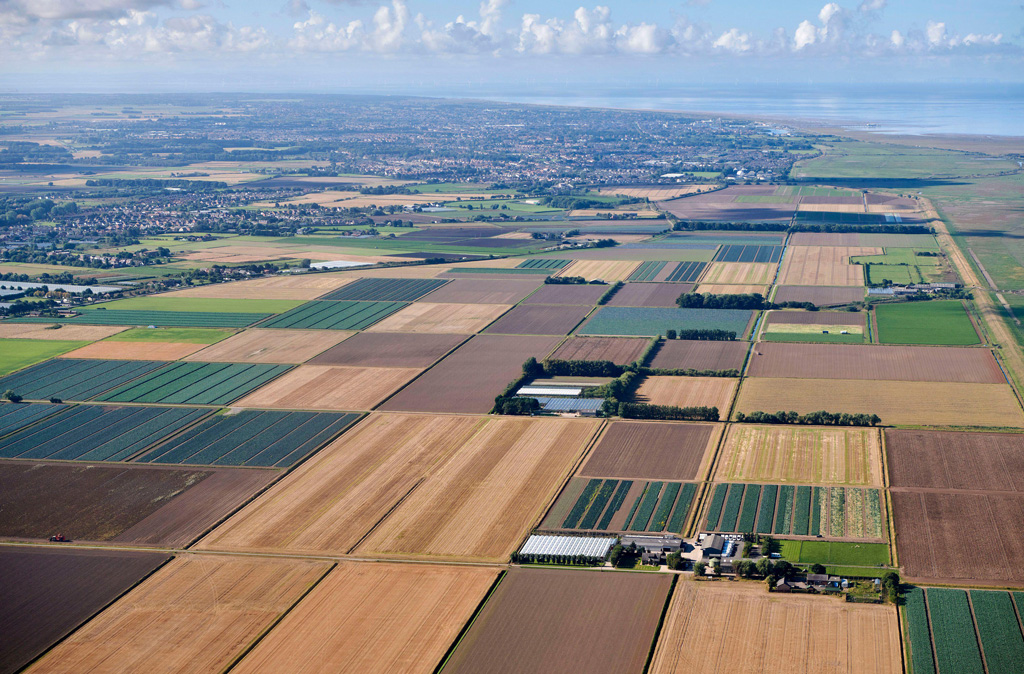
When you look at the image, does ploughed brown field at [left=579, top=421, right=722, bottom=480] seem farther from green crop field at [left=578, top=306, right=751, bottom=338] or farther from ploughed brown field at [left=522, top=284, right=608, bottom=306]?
ploughed brown field at [left=522, top=284, right=608, bottom=306]

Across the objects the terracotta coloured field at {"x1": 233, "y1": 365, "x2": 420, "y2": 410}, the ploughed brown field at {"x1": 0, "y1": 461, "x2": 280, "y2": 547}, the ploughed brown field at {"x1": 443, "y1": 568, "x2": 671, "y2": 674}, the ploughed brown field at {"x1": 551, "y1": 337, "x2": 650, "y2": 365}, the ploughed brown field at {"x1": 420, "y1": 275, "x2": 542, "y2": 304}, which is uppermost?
the ploughed brown field at {"x1": 551, "y1": 337, "x2": 650, "y2": 365}

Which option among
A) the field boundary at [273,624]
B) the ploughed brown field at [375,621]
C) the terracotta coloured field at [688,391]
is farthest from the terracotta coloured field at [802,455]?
the field boundary at [273,624]

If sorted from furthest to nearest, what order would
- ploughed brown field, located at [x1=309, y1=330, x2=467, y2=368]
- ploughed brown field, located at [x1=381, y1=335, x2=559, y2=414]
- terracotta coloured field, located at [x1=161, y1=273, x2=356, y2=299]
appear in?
terracotta coloured field, located at [x1=161, y1=273, x2=356, y2=299], ploughed brown field, located at [x1=309, y1=330, x2=467, y2=368], ploughed brown field, located at [x1=381, y1=335, x2=559, y2=414]

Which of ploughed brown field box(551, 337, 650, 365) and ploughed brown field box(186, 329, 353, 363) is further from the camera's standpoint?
ploughed brown field box(186, 329, 353, 363)

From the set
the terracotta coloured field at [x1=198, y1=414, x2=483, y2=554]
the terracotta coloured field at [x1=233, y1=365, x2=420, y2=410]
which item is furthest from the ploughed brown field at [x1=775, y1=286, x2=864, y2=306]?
the terracotta coloured field at [x1=198, y1=414, x2=483, y2=554]

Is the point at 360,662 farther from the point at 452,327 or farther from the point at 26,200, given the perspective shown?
the point at 26,200

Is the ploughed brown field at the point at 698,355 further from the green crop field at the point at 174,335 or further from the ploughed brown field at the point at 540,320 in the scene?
the green crop field at the point at 174,335

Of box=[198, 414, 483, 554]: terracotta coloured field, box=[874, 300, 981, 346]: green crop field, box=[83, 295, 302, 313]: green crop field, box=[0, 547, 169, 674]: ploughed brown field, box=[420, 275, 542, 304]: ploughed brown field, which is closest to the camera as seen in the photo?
box=[0, 547, 169, 674]: ploughed brown field
